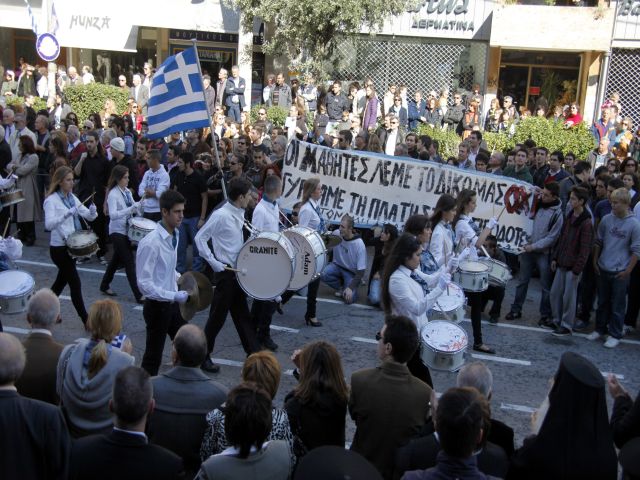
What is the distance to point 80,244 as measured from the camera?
353 inches

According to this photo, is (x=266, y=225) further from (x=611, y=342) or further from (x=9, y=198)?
(x=611, y=342)

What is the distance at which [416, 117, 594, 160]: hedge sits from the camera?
16.1 meters

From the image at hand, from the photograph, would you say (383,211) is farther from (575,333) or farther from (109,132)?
(109,132)

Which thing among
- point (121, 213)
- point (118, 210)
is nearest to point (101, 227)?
point (118, 210)

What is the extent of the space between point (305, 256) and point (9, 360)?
196 inches

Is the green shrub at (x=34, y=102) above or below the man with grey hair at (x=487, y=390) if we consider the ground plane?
above

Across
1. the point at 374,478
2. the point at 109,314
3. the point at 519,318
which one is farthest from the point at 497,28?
the point at 374,478

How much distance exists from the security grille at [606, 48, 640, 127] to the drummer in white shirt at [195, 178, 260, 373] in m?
18.1

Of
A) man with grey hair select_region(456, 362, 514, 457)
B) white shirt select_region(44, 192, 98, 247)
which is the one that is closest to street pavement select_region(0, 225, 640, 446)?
white shirt select_region(44, 192, 98, 247)

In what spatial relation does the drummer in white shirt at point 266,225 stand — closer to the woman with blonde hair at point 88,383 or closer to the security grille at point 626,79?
the woman with blonde hair at point 88,383

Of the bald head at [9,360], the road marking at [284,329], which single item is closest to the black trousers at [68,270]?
the road marking at [284,329]

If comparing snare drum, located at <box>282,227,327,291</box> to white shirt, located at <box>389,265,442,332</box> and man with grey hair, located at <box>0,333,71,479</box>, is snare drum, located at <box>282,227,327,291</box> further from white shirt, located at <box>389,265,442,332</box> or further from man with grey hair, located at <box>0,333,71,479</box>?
man with grey hair, located at <box>0,333,71,479</box>

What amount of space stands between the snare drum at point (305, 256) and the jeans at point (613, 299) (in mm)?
3511

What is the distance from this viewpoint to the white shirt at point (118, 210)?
1015 cm
